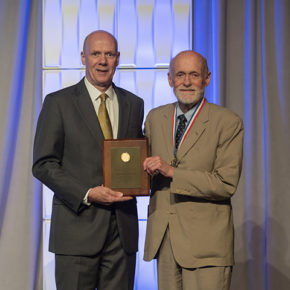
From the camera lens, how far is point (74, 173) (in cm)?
221

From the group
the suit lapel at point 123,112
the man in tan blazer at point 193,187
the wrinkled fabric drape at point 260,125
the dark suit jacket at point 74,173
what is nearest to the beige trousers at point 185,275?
the man in tan blazer at point 193,187

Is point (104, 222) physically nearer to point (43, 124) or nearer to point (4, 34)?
point (43, 124)

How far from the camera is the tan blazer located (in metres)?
2.10

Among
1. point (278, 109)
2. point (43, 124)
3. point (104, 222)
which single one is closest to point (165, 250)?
point (104, 222)

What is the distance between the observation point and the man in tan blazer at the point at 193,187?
6.88 ft

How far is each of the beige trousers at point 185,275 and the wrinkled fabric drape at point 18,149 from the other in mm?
1694

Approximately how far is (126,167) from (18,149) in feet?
5.76

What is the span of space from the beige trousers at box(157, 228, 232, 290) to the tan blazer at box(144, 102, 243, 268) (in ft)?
0.10

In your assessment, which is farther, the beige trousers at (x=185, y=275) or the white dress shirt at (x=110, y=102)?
the white dress shirt at (x=110, y=102)

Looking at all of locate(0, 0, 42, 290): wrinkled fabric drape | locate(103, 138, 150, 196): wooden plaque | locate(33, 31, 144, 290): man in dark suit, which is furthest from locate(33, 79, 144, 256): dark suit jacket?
locate(0, 0, 42, 290): wrinkled fabric drape

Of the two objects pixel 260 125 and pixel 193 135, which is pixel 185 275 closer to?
pixel 193 135

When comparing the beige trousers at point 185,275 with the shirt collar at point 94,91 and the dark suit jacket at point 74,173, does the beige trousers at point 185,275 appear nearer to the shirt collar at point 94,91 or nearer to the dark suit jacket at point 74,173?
the dark suit jacket at point 74,173

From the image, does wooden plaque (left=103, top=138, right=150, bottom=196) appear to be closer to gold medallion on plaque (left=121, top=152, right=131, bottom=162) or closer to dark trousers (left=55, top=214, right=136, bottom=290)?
gold medallion on plaque (left=121, top=152, right=131, bottom=162)

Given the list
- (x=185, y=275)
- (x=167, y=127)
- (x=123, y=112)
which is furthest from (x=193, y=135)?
(x=185, y=275)
